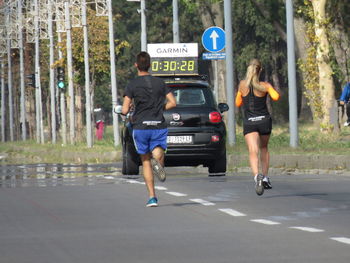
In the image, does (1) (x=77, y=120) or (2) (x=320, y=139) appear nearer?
(2) (x=320, y=139)

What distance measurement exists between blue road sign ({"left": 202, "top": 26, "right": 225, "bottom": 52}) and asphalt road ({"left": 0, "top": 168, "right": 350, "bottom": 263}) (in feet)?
41.1

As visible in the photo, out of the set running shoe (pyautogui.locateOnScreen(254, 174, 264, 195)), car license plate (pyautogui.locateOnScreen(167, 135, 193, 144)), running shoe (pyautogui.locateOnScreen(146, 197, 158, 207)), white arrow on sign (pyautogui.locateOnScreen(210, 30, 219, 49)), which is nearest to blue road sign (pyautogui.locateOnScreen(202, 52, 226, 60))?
white arrow on sign (pyautogui.locateOnScreen(210, 30, 219, 49))

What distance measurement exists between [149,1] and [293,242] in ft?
301

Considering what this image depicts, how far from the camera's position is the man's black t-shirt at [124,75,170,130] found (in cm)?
1777

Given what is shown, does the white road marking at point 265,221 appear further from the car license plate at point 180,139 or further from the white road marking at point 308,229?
the car license plate at point 180,139

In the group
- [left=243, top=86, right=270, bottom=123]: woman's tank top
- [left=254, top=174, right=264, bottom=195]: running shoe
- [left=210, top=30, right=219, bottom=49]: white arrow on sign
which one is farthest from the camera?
[left=210, top=30, right=219, bottom=49]: white arrow on sign

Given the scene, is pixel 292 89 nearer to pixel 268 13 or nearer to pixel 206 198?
pixel 206 198

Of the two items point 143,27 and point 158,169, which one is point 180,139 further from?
point 143,27

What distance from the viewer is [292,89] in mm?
33656

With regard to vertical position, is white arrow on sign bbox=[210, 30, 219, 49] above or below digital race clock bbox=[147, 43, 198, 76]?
above

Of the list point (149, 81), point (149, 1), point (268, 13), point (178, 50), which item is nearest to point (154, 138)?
point (149, 81)

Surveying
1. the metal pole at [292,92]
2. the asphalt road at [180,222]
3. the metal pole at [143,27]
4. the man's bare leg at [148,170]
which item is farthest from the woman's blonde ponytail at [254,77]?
the metal pole at [143,27]

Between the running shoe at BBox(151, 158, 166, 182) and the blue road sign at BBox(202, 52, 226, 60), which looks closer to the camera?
the running shoe at BBox(151, 158, 166, 182)

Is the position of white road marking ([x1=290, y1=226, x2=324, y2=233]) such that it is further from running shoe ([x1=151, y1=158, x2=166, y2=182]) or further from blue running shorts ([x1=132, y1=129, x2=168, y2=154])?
blue running shorts ([x1=132, y1=129, x2=168, y2=154])
